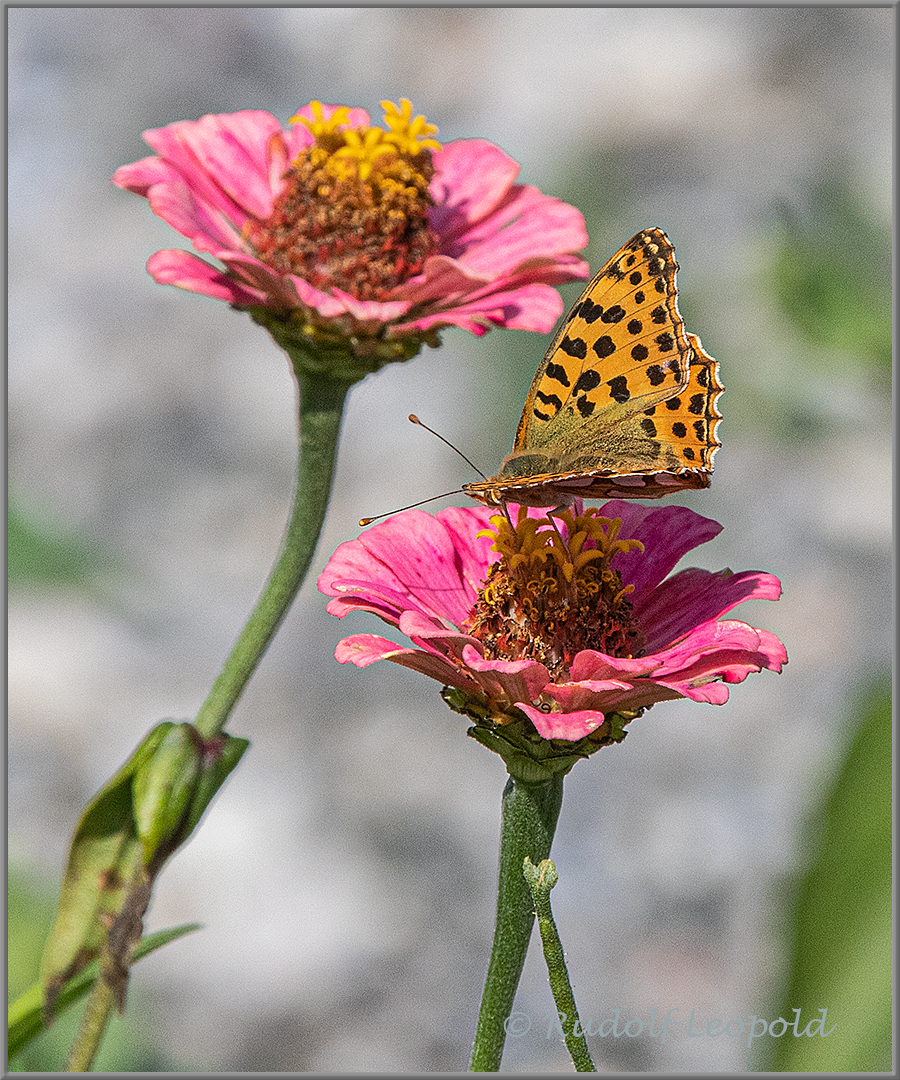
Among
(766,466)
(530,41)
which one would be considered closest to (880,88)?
(530,41)

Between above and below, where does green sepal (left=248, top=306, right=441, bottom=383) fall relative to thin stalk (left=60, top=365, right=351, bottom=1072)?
above

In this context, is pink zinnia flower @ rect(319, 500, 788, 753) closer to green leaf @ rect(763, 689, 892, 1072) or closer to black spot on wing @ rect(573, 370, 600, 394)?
black spot on wing @ rect(573, 370, 600, 394)

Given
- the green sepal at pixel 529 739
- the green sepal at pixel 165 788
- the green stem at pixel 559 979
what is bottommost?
the green stem at pixel 559 979

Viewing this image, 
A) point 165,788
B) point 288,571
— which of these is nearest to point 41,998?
point 165,788

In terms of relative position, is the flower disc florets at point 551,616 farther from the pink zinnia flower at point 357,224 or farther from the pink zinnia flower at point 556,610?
the pink zinnia flower at point 357,224

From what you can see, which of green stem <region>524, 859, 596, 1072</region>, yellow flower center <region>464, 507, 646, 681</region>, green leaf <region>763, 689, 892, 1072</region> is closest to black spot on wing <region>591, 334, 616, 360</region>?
yellow flower center <region>464, 507, 646, 681</region>

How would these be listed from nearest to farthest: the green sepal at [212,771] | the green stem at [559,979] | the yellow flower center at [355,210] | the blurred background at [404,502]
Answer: the green stem at [559,979] < the green sepal at [212,771] < the yellow flower center at [355,210] < the blurred background at [404,502]

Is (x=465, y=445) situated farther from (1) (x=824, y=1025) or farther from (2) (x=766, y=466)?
(1) (x=824, y=1025)

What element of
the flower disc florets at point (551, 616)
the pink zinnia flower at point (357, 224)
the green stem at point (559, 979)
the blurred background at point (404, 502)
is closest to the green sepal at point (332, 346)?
the pink zinnia flower at point (357, 224)
